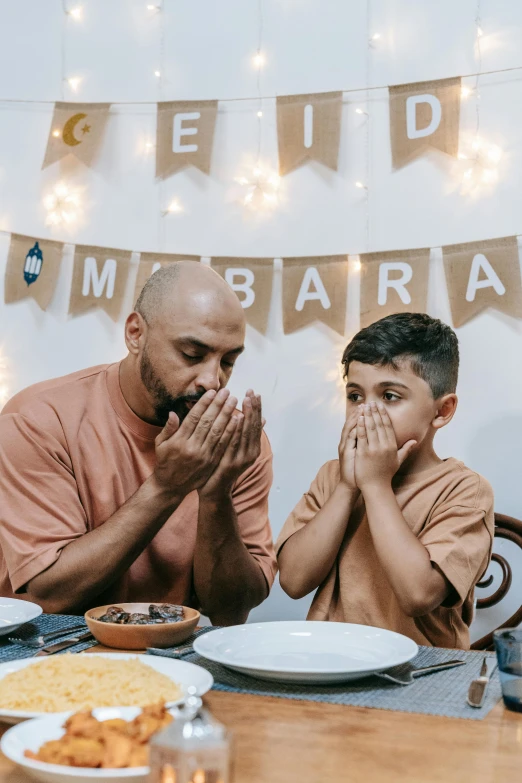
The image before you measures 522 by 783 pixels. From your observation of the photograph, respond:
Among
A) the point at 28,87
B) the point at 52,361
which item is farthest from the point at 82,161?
the point at 52,361

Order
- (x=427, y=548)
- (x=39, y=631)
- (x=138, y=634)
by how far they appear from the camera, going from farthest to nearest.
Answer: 1. (x=427, y=548)
2. (x=39, y=631)
3. (x=138, y=634)

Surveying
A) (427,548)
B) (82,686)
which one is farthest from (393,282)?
(82,686)

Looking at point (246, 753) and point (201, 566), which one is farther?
point (201, 566)

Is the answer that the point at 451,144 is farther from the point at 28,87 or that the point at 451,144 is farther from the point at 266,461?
the point at 28,87

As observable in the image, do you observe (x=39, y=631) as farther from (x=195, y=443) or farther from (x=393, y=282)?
(x=393, y=282)

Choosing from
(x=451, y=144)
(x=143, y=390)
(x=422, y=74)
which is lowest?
(x=143, y=390)

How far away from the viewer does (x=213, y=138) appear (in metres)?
2.75

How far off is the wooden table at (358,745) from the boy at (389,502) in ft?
1.92

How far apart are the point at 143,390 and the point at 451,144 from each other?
1.38m

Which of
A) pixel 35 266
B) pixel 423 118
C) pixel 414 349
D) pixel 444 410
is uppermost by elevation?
pixel 423 118

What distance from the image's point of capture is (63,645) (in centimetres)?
110

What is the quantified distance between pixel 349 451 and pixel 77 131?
1.83 m

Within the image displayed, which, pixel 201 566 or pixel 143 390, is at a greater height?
pixel 143 390

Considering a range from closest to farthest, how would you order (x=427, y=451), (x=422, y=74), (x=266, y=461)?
(x=427, y=451)
(x=266, y=461)
(x=422, y=74)
